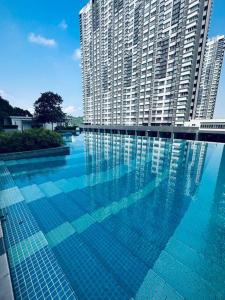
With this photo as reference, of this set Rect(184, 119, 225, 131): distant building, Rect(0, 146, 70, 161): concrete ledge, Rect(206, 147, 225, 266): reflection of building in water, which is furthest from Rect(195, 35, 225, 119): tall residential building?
Rect(206, 147, 225, 266): reflection of building in water

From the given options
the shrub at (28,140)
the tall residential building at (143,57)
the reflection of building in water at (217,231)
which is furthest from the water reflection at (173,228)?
the tall residential building at (143,57)

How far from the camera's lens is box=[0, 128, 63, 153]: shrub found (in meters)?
11.4

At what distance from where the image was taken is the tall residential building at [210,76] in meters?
52.7

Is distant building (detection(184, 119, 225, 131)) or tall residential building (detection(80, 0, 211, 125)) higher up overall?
tall residential building (detection(80, 0, 211, 125))

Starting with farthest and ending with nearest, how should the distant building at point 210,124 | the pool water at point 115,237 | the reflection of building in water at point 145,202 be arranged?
the distant building at point 210,124, the reflection of building in water at point 145,202, the pool water at point 115,237

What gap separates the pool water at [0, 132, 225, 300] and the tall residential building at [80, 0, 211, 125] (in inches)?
1109

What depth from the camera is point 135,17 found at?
36.4 metres

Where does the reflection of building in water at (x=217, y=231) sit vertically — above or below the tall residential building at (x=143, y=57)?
below

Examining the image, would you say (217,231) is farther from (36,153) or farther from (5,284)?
(36,153)

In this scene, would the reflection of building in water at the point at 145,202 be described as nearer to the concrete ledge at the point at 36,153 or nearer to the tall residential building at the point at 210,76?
the concrete ledge at the point at 36,153

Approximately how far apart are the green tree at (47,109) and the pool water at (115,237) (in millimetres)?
25134

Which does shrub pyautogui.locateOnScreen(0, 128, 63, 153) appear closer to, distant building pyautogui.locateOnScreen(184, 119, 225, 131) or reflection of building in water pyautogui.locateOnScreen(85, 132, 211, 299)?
reflection of building in water pyautogui.locateOnScreen(85, 132, 211, 299)

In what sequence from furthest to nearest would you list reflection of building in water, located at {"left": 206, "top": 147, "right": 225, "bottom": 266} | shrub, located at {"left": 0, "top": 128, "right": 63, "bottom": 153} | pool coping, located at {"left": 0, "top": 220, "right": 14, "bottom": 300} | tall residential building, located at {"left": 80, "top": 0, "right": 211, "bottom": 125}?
tall residential building, located at {"left": 80, "top": 0, "right": 211, "bottom": 125} < shrub, located at {"left": 0, "top": 128, "right": 63, "bottom": 153} < reflection of building in water, located at {"left": 206, "top": 147, "right": 225, "bottom": 266} < pool coping, located at {"left": 0, "top": 220, "right": 14, "bottom": 300}

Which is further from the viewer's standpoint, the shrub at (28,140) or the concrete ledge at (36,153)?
the shrub at (28,140)
